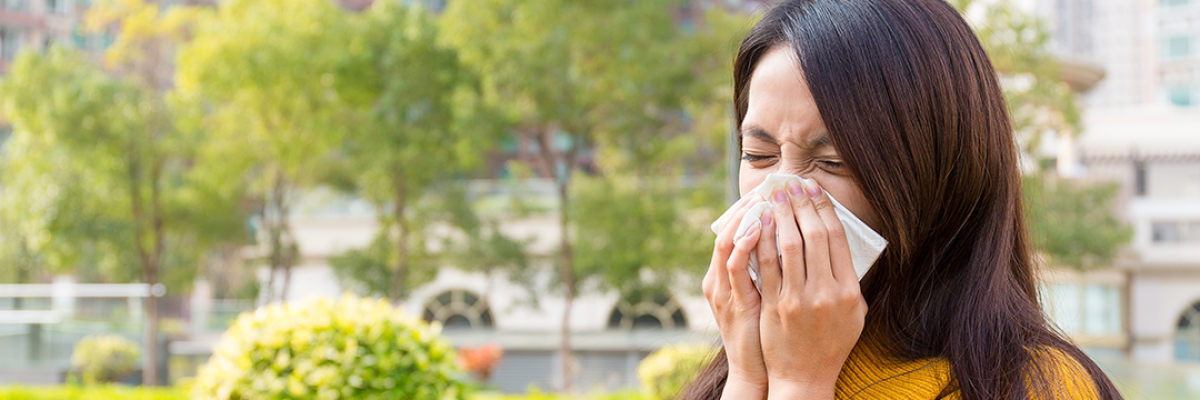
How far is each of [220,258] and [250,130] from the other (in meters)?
16.3

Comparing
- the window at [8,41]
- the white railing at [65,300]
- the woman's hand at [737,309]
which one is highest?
the window at [8,41]

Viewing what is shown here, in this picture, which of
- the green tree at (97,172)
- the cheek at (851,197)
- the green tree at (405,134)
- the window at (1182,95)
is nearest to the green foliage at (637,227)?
the green tree at (405,134)

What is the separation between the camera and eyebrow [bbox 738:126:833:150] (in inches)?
48.0

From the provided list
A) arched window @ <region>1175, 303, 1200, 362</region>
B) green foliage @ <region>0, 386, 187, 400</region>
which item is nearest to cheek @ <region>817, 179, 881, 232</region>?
green foliage @ <region>0, 386, 187, 400</region>

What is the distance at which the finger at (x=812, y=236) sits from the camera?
1149 mm

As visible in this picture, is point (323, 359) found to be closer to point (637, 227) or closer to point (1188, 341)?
point (637, 227)

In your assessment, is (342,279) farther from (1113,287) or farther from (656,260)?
(1113,287)

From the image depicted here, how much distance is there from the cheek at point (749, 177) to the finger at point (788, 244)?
0.13m

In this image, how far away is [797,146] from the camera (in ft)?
4.07

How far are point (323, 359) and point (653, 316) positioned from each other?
26551mm

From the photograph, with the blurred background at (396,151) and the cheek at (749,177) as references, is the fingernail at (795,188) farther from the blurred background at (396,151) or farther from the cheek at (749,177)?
the blurred background at (396,151)

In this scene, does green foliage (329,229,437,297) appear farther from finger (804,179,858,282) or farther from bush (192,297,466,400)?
finger (804,179,858,282)

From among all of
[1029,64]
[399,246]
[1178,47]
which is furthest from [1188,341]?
[399,246]

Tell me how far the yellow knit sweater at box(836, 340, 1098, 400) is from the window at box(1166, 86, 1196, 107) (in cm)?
4968
